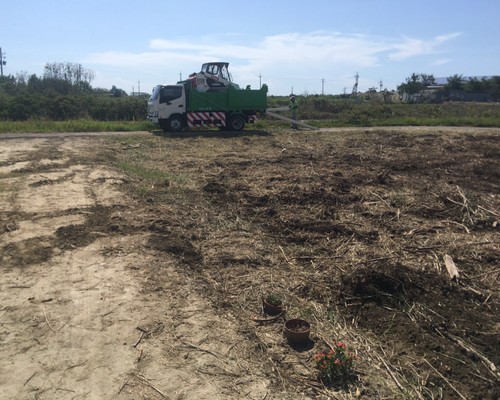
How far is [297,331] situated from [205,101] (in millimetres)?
19258

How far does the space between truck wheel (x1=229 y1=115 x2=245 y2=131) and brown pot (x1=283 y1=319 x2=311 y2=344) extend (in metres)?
19.6

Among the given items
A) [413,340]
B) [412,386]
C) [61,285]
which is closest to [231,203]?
[61,285]

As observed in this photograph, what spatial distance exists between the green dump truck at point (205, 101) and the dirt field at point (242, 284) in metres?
11.9

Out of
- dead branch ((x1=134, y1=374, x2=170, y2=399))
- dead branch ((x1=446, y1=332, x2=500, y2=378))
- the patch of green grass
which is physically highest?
the patch of green grass

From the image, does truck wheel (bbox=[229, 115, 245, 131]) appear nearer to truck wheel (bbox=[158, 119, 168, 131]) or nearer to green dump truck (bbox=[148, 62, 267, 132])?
green dump truck (bbox=[148, 62, 267, 132])

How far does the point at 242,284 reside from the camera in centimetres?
512

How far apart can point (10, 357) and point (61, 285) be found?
129 centimetres

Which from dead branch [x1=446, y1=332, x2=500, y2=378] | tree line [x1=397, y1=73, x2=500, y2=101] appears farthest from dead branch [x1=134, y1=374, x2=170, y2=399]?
tree line [x1=397, y1=73, x2=500, y2=101]

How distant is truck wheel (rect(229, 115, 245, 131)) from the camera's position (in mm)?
22953

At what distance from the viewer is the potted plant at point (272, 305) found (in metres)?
4.50

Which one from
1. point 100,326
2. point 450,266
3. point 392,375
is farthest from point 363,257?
point 100,326

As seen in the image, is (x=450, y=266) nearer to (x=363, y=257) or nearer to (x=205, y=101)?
(x=363, y=257)

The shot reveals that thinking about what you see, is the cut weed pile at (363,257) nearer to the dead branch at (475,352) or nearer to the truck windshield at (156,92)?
the dead branch at (475,352)

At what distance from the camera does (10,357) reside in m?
A: 3.57
